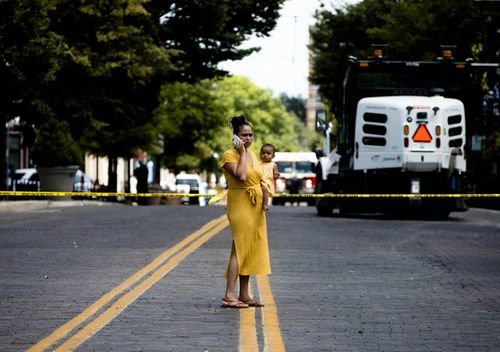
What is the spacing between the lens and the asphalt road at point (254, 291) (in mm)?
9500

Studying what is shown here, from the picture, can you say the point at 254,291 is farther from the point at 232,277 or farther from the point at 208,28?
the point at 208,28

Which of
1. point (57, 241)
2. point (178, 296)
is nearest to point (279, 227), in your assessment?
point (57, 241)

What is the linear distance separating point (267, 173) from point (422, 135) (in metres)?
17.8

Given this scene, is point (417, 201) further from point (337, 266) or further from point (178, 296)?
point (178, 296)

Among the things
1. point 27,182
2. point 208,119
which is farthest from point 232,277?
point 208,119

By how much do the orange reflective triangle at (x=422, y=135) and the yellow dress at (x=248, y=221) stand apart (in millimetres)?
18530

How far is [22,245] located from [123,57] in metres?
26.3

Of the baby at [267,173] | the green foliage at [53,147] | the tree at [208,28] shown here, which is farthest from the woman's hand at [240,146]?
the tree at [208,28]

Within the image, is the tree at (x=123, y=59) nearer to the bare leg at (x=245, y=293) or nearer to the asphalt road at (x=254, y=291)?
the asphalt road at (x=254, y=291)

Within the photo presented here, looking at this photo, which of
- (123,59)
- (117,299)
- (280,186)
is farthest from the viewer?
(280,186)

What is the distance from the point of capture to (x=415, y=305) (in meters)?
Result: 11.9

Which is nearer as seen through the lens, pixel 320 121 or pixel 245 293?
pixel 245 293

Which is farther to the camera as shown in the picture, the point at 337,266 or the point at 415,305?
the point at 337,266

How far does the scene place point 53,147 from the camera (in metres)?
41.4
